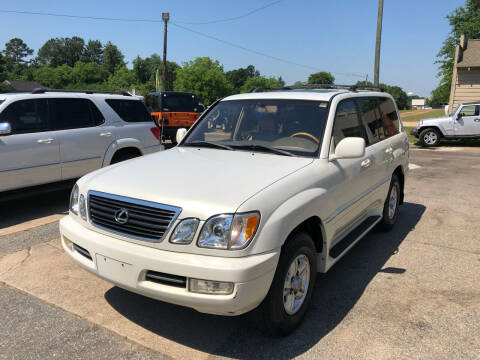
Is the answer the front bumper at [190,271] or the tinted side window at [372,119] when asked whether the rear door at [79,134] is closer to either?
the front bumper at [190,271]

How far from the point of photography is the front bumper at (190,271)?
2436 mm

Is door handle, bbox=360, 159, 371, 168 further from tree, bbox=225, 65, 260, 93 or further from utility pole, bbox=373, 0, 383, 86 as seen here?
tree, bbox=225, 65, 260, 93

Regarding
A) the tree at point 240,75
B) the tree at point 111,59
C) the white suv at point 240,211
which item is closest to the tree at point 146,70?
the tree at point 111,59

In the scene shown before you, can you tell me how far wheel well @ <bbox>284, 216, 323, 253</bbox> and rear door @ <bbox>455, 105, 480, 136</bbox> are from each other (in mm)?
14818

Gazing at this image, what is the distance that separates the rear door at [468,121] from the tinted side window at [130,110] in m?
13.0

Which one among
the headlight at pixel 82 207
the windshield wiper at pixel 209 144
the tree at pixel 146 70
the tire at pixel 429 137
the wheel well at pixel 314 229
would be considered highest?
the tree at pixel 146 70

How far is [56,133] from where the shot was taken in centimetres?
612

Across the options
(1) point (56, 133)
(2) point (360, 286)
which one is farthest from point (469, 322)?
(1) point (56, 133)

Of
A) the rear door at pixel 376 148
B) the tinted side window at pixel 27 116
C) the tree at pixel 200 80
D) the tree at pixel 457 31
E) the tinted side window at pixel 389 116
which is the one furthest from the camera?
the tree at pixel 200 80

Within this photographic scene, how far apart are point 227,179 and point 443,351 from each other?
75.0 inches

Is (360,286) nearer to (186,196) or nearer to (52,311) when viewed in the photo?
(186,196)

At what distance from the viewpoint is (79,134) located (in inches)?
252

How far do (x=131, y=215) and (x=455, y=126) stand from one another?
52.4ft

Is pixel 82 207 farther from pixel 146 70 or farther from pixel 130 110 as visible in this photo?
pixel 146 70
